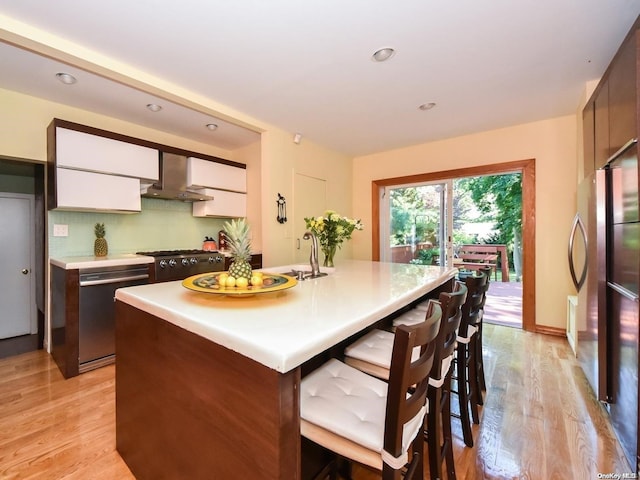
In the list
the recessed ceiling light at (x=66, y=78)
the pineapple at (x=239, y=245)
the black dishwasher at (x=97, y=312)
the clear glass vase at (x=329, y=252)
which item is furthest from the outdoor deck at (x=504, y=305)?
the recessed ceiling light at (x=66, y=78)

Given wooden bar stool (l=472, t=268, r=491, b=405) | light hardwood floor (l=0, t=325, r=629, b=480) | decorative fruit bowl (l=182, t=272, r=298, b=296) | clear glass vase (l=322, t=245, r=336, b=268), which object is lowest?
light hardwood floor (l=0, t=325, r=629, b=480)

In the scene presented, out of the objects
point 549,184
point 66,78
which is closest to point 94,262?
point 66,78

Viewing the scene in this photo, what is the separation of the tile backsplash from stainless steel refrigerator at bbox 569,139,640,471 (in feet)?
13.3

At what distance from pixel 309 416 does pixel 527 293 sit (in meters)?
3.63

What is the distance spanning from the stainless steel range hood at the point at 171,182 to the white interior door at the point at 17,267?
5.00 ft

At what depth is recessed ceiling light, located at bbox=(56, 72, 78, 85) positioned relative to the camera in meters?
2.28

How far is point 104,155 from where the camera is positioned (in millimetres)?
2779

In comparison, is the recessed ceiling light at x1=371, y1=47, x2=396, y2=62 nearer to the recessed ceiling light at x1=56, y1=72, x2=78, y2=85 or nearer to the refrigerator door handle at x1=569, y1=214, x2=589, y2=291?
the refrigerator door handle at x1=569, y1=214, x2=589, y2=291

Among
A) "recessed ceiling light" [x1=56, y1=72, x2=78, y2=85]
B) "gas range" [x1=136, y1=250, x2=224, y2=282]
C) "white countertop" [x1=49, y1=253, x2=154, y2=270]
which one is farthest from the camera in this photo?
"gas range" [x1=136, y1=250, x2=224, y2=282]

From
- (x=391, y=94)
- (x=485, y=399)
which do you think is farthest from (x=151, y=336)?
(x=391, y=94)

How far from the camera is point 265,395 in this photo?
764 millimetres

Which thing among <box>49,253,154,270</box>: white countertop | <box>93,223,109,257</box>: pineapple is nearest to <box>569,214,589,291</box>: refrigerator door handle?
<box>49,253,154,270</box>: white countertop

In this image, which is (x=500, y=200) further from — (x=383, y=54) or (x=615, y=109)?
(x=383, y=54)

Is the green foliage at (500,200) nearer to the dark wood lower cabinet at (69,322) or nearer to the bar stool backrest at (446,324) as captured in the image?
the bar stool backrest at (446,324)
